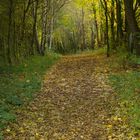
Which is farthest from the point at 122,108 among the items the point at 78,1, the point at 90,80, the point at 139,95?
the point at 78,1

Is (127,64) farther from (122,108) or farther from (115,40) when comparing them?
(115,40)

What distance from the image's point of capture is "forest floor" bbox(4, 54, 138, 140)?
10.4 metres

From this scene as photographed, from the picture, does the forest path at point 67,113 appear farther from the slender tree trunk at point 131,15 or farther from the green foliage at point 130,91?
the slender tree trunk at point 131,15

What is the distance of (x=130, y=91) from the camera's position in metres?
14.4

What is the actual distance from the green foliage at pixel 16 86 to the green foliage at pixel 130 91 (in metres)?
3.33

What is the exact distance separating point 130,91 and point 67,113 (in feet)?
9.74

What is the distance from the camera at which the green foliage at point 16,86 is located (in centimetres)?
1233

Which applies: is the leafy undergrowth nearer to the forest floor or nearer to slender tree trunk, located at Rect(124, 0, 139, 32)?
the forest floor

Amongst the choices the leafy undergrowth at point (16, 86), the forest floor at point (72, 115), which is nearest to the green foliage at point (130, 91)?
the forest floor at point (72, 115)

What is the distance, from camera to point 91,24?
221ft

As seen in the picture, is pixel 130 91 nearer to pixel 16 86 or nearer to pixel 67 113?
pixel 67 113

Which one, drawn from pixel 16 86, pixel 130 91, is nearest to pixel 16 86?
pixel 16 86

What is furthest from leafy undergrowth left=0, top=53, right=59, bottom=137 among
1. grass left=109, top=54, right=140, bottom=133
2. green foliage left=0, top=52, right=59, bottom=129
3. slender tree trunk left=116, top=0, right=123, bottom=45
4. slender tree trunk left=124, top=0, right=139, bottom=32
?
slender tree trunk left=116, top=0, right=123, bottom=45

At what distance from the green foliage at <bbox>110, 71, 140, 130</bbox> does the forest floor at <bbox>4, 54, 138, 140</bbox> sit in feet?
Result: 0.84
